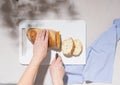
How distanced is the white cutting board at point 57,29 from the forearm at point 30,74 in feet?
0.18

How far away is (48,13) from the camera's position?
95 centimetres

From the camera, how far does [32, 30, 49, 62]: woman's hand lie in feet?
2.98

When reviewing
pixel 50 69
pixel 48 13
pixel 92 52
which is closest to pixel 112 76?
pixel 92 52

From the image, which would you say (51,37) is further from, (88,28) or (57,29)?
(88,28)

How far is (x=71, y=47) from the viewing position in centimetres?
91

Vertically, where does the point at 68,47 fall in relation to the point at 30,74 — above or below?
above

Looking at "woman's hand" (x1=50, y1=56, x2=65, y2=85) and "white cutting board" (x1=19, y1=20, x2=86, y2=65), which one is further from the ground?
"white cutting board" (x1=19, y1=20, x2=86, y2=65)

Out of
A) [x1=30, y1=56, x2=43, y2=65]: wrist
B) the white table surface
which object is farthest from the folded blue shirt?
[x1=30, y1=56, x2=43, y2=65]: wrist

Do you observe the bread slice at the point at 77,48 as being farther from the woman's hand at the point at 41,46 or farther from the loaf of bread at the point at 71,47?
the woman's hand at the point at 41,46

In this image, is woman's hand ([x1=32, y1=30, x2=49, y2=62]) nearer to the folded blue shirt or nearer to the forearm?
the forearm

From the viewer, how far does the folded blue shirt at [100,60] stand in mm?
924

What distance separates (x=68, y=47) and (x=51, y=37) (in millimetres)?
81

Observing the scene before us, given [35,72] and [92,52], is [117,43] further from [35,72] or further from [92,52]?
[35,72]

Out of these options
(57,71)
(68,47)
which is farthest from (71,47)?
(57,71)
